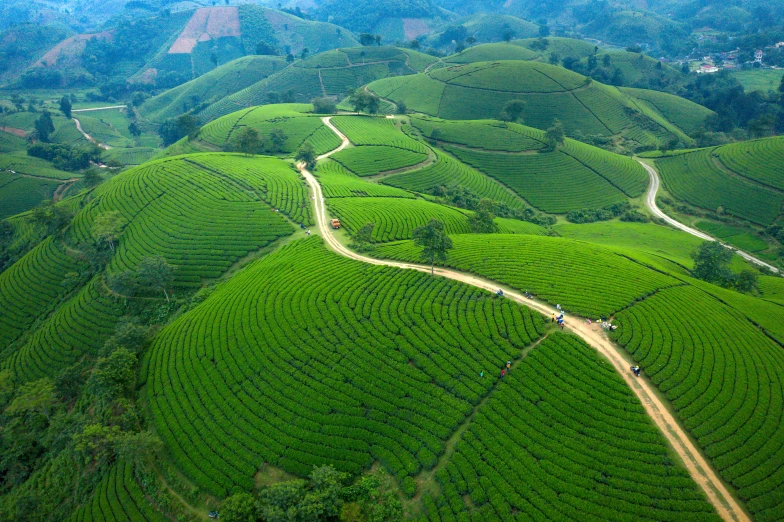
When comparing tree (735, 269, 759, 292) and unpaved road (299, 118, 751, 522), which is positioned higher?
unpaved road (299, 118, 751, 522)

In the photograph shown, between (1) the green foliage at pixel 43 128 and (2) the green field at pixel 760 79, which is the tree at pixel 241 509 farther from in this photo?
(2) the green field at pixel 760 79

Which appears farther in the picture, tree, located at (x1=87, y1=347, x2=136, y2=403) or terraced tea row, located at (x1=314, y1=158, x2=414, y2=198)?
terraced tea row, located at (x1=314, y1=158, x2=414, y2=198)

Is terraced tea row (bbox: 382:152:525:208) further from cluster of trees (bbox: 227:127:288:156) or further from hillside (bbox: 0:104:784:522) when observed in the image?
cluster of trees (bbox: 227:127:288:156)

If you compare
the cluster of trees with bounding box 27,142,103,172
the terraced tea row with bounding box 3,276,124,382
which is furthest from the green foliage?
the terraced tea row with bounding box 3,276,124,382

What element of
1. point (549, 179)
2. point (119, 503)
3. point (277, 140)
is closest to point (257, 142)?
point (277, 140)

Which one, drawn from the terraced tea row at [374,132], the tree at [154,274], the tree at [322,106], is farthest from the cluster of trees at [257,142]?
the tree at [154,274]

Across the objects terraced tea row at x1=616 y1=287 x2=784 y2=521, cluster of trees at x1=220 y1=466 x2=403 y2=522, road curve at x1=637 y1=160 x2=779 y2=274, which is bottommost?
road curve at x1=637 y1=160 x2=779 y2=274

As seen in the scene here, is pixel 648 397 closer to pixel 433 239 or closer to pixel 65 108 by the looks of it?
pixel 433 239
